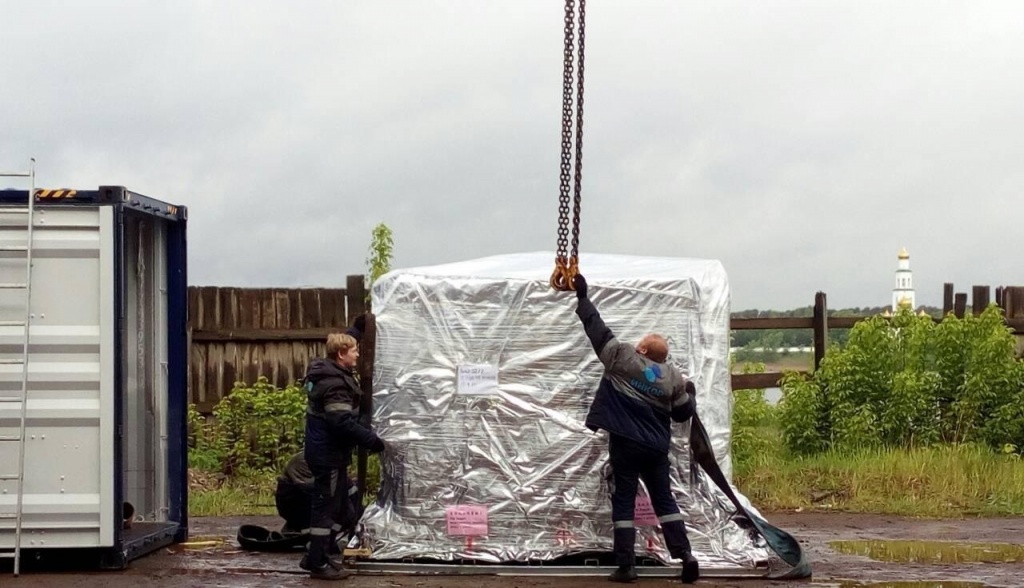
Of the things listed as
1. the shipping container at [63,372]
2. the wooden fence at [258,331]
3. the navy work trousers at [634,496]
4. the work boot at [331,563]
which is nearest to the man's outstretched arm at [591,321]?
the navy work trousers at [634,496]

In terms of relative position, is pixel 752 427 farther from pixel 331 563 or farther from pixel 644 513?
pixel 331 563

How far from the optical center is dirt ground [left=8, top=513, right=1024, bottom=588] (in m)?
10.6

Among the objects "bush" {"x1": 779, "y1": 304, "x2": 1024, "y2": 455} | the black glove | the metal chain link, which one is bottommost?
"bush" {"x1": 779, "y1": 304, "x2": 1024, "y2": 455}

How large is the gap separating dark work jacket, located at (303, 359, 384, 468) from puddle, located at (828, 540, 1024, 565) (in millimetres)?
4657

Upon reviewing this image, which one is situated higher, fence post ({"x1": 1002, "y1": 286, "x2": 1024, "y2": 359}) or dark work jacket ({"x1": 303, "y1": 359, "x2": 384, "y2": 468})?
fence post ({"x1": 1002, "y1": 286, "x2": 1024, "y2": 359})

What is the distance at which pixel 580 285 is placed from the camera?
1078 centimetres

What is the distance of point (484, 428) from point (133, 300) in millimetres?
3380

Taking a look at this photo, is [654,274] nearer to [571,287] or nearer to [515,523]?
[571,287]

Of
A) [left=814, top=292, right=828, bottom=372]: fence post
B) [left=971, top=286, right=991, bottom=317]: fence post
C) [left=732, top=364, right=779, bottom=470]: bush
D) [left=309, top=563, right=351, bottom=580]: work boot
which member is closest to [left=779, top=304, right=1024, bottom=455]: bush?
[left=732, top=364, right=779, bottom=470]: bush

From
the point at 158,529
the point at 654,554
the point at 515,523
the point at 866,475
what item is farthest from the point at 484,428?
the point at 866,475

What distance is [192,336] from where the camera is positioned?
17.2 meters

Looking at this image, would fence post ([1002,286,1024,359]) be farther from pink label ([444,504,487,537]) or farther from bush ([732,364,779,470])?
pink label ([444,504,487,537])

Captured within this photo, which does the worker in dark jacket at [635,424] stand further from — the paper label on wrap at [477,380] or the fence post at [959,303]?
the fence post at [959,303]

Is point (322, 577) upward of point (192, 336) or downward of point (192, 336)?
downward
